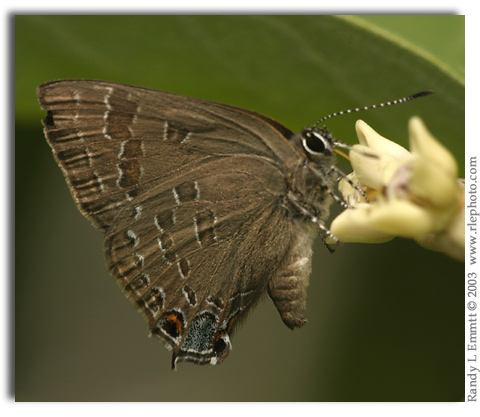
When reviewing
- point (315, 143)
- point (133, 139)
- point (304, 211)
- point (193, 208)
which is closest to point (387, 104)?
point (315, 143)

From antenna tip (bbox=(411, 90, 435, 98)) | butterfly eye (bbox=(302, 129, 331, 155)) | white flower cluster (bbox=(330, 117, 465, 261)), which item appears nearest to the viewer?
white flower cluster (bbox=(330, 117, 465, 261))

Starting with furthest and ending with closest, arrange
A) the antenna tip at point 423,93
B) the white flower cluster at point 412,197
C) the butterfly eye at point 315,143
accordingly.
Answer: the butterfly eye at point 315,143 < the antenna tip at point 423,93 < the white flower cluster at point 412,197

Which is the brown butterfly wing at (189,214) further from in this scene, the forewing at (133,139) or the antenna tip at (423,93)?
the antenna tip at (423,93)

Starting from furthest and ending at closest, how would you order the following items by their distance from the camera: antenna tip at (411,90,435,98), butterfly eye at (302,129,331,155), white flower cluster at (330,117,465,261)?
butterfly eye at (302,129,331,155) < antenna tip at (411,90,435,98) < white flower cluster at (330,117,465,261)

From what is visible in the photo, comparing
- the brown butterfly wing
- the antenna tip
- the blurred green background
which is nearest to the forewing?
the brown butterfly wing

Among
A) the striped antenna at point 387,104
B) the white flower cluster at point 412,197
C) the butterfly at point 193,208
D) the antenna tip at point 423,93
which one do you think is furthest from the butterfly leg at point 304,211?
the antenna tip at point 423,93

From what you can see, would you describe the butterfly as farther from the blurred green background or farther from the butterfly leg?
the blurred green background
